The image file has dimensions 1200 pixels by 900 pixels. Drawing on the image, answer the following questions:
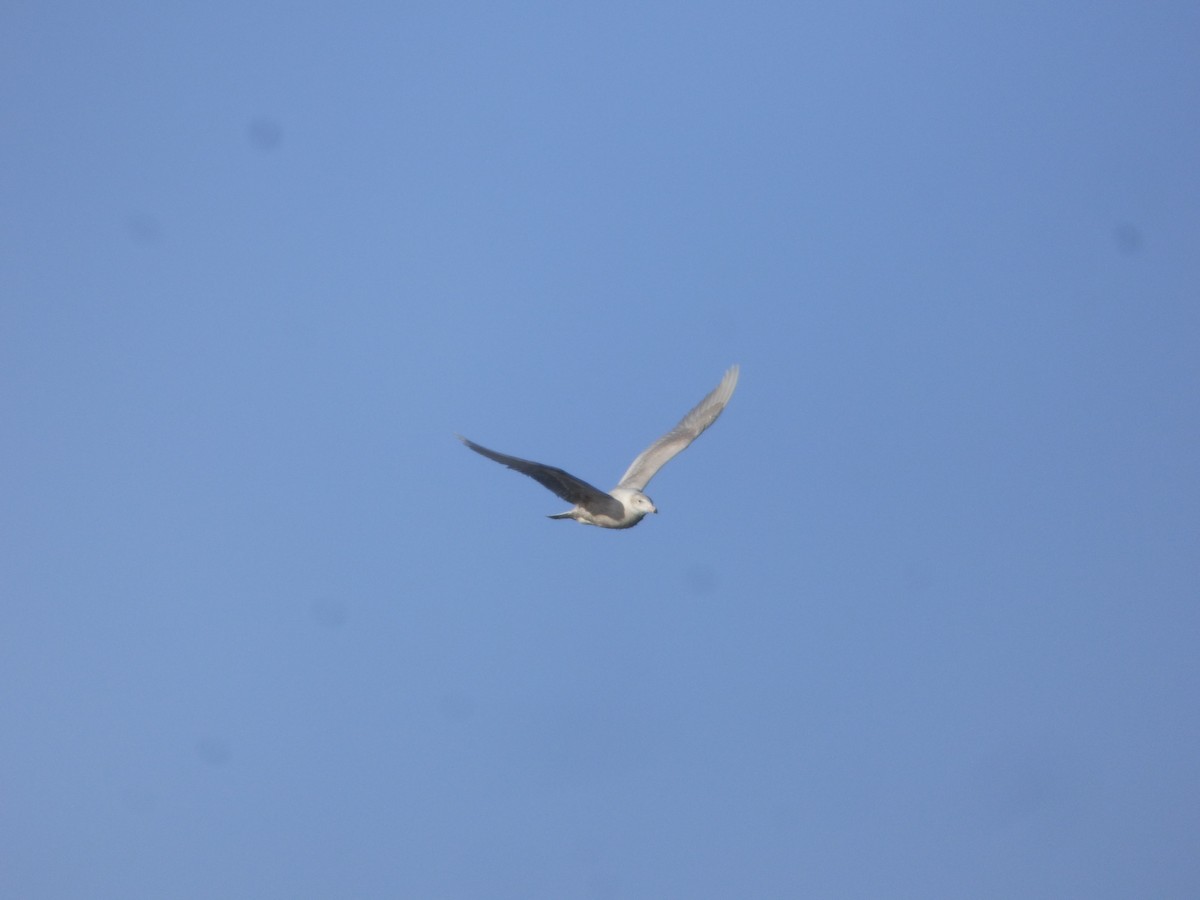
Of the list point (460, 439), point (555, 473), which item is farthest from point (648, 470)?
point (460, 439)

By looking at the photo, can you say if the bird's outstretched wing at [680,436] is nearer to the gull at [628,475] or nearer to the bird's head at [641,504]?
the gull at [628,475]

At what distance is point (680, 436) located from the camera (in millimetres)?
Result: 28984

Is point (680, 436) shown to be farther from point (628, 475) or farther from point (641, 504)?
point (641, 504)

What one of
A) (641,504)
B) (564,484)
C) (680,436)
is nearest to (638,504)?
(641,504)

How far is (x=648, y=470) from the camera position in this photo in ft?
93.1

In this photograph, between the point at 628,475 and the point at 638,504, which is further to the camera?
the point at 628,475

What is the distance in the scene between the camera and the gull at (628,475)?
2286 cm

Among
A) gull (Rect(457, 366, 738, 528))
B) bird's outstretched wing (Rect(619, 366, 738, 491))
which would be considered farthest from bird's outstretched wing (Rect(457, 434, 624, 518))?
bird's outstretched wing (Rect(619, 366, 738, 491))

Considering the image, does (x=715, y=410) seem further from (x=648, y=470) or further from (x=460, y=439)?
(x=460, y=439)

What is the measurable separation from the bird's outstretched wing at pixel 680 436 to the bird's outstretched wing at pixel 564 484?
276 centimetres

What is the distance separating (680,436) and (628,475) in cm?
121

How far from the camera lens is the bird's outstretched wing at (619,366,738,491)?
93.0 ft

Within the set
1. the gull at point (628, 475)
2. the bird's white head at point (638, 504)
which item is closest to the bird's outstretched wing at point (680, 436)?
the gull at point (628, 475)

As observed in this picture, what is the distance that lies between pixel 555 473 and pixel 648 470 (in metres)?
5.56
